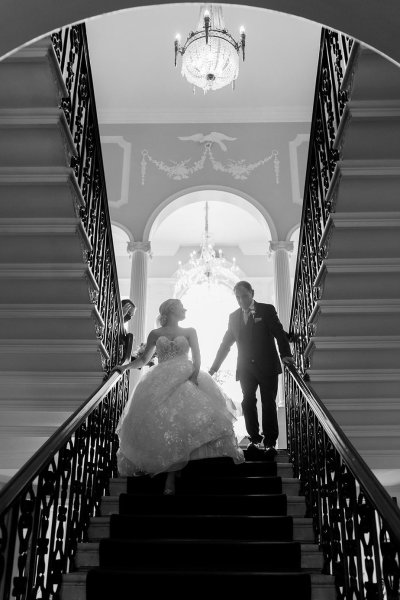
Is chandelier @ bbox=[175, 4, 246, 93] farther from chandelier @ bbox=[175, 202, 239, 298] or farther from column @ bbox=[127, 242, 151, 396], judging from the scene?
chandelier @ bbox=[175, 202, 239, 298]

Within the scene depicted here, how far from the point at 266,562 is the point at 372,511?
1312mm

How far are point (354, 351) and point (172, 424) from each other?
7.31 feet

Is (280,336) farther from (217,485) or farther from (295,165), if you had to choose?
(295,165)

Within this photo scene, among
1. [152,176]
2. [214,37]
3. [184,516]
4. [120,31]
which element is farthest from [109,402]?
[120,31]

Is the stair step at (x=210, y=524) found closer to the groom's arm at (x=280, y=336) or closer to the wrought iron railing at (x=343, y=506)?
the wrought iron railing at (x=343, y=506)

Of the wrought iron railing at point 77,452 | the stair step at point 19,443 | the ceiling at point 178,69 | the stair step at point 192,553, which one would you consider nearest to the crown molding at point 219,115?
the ceiling at point 178,69

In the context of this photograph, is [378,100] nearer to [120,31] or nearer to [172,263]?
[120,31]

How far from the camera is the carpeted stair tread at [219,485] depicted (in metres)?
5.36

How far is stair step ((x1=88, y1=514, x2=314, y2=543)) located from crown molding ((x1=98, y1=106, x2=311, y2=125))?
9.41 meters

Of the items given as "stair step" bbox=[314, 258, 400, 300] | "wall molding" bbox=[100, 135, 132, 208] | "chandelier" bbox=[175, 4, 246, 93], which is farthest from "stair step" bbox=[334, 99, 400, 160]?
"wall molding" bbox=[100, 135, 132, 208]

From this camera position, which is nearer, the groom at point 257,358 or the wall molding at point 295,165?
the groom at point 257,358

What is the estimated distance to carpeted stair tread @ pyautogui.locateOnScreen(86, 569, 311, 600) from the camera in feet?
12.6

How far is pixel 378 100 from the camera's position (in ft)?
15.2

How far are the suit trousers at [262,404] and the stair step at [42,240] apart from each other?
199cm
